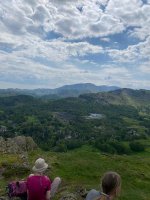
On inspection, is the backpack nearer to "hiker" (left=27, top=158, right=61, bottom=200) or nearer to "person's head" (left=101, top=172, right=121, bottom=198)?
"hiker" (left=27, top=158, right=61, bottom=200)

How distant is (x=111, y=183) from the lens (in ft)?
31.4

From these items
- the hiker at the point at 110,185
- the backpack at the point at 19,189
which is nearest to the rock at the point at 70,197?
the backpack at the point at 19,189

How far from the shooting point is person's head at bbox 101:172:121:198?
957 cm

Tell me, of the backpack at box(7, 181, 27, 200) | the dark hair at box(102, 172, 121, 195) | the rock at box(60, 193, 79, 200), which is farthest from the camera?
the rock at box(60, 193, 79, 200)

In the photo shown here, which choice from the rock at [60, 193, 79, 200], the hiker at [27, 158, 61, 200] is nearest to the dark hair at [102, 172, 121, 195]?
the hiker at [27, 158, 61, 200]

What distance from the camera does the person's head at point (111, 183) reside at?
957cm

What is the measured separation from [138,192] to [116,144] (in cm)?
11894

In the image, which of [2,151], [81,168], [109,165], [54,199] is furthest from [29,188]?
[2,151]

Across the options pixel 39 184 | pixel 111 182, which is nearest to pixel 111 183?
pixel 111 182

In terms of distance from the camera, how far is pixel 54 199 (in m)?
23.8

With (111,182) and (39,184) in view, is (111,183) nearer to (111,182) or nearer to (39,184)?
(111,182)

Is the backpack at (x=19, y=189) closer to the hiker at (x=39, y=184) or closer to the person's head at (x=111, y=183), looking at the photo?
the hiker at (x=39, y=184)

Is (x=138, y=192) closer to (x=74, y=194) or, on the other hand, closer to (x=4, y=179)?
(x=74, y=194)

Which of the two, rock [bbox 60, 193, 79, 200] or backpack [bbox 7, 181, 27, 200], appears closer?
backpack [bbox 7, 181, 27, 200]
